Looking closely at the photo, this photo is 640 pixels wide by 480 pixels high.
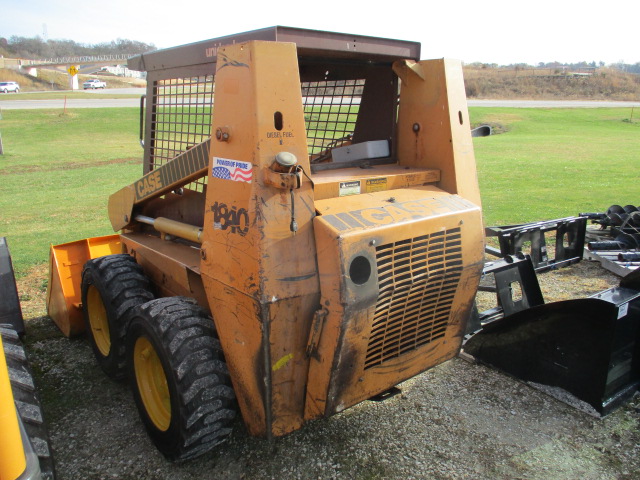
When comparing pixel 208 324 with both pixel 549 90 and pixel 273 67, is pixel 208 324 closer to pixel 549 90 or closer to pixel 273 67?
pixel 273 67

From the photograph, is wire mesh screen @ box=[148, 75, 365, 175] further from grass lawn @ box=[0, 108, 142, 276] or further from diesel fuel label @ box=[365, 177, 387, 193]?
grass lawn @ box=[0, 108, 142, 276]

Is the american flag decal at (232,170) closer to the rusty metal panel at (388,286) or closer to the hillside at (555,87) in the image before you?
the rusty metal panel at (388,286)

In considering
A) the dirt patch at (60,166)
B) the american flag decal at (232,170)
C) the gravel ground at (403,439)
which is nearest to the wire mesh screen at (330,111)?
the american flag decal at (232,170)

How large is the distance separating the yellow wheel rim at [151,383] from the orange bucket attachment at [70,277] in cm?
165

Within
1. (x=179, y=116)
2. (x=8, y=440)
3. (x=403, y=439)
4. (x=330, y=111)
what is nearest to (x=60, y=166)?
(x=179, y=116)

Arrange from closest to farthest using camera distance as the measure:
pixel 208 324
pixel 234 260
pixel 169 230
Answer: pixel 234 260, pixel 208 324, pixel 169 230

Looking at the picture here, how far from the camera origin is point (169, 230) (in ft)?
12.7

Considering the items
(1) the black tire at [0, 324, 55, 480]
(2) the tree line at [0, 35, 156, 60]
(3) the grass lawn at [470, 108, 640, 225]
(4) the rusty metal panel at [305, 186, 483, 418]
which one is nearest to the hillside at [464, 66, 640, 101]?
(3) the grass lawn at [470, 108, 640, 225]

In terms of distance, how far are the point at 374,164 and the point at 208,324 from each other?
156cm

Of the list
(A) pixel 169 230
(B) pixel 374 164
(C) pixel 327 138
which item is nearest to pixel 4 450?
(A) pixel 169 230

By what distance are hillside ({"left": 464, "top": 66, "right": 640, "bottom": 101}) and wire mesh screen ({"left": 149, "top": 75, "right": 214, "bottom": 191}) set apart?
43762 mm

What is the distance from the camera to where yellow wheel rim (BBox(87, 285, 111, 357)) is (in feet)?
14.1

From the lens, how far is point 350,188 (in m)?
3.17

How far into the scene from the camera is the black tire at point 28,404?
2.48 meters
